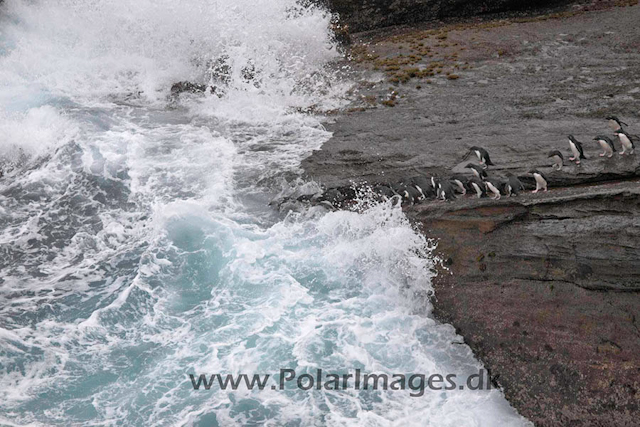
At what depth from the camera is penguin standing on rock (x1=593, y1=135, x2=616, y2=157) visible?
1238 centimetres

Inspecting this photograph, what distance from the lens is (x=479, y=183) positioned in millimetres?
12125

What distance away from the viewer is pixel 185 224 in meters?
13.9

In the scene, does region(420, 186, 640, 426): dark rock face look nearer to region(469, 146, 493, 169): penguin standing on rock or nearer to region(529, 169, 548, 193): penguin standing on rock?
region(529, 169, 548, 193): penguin standing on rock

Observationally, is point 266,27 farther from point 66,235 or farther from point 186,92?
point 66,235

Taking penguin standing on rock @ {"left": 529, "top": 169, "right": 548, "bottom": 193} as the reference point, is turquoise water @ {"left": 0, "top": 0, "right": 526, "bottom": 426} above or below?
below

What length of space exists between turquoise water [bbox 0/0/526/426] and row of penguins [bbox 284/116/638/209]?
644 mm

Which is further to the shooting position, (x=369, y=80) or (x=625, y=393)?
(x=369, y=80)

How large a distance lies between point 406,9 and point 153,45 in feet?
36.1

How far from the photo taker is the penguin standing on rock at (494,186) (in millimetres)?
11773

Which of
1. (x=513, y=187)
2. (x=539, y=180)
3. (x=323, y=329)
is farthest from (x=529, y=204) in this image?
(x=323, y=329)

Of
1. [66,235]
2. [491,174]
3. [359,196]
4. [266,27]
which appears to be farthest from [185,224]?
[266,27]

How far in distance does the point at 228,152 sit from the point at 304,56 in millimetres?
7080

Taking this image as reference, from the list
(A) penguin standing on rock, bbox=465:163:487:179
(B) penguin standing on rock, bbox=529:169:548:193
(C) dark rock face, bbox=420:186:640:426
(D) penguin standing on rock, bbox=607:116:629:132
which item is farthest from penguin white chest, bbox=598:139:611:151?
(A) penguin standing on rock, bbox=465:163:487:179

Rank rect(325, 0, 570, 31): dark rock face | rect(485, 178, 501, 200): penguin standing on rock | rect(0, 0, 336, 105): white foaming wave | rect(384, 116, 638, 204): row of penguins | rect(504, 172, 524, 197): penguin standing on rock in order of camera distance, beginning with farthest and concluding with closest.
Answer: rect(325, 0, 570, 31): dark rock face, rect(0, 0, 336, 105): white foaming wave, rect(384, 116, 638, 204): row of penguins, rect(504, 172, 524, 197): penguin standing on rock, rect(485, 178, 501, 200): penguin standing on rock
